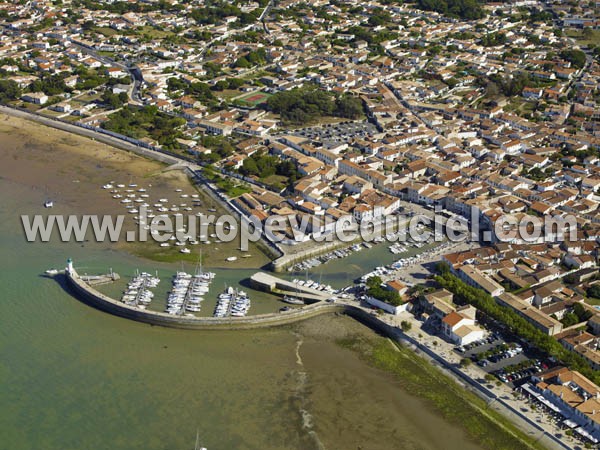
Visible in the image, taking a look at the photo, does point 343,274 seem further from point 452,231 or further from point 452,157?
point 452,157

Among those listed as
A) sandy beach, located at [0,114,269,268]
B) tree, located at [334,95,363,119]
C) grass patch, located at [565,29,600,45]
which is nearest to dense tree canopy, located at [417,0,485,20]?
grass patch, located at [565,29,600,45]

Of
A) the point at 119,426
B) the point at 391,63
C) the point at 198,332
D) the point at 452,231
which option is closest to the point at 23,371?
the point at 119,426

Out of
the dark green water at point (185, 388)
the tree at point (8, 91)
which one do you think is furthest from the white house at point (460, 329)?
the tree at point (8, 91)

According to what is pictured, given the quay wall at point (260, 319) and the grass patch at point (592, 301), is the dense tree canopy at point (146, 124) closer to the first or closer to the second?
the quay wall at point (260, 319)

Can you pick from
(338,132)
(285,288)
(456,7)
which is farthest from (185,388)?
(456,7)

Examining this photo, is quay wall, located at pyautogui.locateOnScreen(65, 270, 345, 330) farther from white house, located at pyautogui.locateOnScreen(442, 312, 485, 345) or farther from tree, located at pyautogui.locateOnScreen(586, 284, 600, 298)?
tree, located at pyautogui.locateOnScreen(586, 284, 600, 298)

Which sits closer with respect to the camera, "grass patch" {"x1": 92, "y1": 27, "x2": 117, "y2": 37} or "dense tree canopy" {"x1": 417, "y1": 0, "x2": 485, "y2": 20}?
"grass patch" {"x1": 92, "y1": 27, "x2": 117, "y2": 37}
